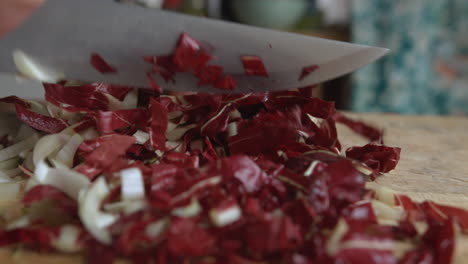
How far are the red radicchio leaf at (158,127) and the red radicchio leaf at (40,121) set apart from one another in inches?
8.9

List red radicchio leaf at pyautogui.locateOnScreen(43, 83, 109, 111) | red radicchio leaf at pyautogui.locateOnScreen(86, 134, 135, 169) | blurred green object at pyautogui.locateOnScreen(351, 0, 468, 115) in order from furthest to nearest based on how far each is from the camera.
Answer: blurred green object at pyautogui.locateOnScreen(351, 0, 468, 115) → red radicchio leaf at pyautogui.locateOnScreen(43, 83, 109, 111) → red radicchio leaf at pyautogui.locateOnScreen(86, 134, 135, 169)

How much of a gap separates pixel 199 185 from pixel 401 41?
298 cm

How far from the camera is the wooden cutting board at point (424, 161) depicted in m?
0.68

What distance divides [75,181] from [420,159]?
945 mm

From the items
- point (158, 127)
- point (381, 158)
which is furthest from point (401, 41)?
point (158, 127)

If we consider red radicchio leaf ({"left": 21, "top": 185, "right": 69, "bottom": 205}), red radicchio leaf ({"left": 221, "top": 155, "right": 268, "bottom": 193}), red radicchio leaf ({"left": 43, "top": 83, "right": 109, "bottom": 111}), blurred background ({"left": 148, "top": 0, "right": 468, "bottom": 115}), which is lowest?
blurred background ({"left": 148, "top": 0, "right": 468, "bottom": 115})

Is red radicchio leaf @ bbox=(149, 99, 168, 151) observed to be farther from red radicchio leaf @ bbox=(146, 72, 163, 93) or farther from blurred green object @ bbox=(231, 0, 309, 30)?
blurred green object @ bbox=(231, 0, 309, 30)

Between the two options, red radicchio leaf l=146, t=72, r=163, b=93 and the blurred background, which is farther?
the blurred background

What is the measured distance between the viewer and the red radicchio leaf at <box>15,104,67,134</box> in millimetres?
979

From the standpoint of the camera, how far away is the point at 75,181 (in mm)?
754

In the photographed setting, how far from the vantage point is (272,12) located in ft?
10.4

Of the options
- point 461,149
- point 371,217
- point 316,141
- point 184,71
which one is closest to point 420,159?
point 461,149

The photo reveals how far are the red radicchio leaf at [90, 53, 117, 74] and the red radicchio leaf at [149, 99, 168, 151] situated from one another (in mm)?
116

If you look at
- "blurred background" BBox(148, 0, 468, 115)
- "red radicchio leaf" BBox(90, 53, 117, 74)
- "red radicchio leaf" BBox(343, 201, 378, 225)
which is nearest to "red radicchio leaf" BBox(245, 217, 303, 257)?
"red radicchio leaf" BBox(343, 201, 378, 225)
